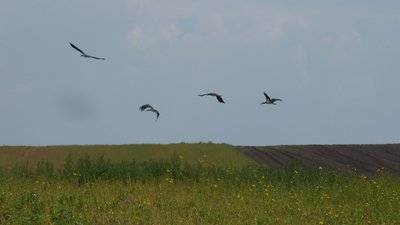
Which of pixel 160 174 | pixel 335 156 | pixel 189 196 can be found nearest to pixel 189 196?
pixel 189 196

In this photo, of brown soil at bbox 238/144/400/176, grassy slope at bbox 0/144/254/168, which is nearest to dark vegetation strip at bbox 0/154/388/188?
brown soil at bbox 238/144/400/176

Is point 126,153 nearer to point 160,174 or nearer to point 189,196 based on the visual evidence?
point 160,174

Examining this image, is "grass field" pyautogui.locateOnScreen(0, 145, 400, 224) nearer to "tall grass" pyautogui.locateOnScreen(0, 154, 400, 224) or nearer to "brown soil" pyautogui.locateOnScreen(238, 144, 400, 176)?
"tall grass" pyautogui.locateOnScreen(0, 154, 400, 224)

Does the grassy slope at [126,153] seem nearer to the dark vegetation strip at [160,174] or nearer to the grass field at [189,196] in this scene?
the dark vegetation strip at [160,174]

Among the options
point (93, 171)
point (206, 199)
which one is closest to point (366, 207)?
point (206, 199)

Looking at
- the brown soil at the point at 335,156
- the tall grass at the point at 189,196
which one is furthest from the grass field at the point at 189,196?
the brown soil at the point at 335,156

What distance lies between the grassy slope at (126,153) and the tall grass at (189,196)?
489 centimetres

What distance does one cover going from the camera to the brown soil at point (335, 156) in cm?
2298

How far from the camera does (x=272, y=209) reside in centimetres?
1308

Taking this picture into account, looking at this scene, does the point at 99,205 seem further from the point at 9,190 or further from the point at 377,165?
the point at 377,165

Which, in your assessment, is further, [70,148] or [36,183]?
[70,148]

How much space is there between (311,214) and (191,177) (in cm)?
505

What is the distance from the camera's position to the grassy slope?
75.7 feet

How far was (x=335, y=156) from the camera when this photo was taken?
83.0 ft
